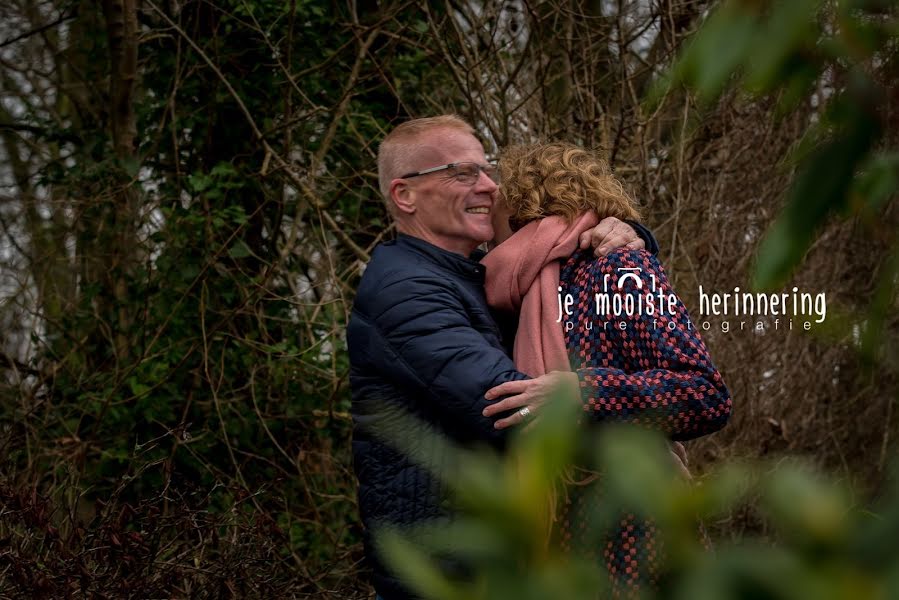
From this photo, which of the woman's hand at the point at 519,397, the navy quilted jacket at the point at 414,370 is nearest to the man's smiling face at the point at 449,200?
the navy quilted jacket at the point at 414,370

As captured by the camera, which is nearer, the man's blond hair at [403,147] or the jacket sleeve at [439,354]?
the jacket sleeve at [439,354]

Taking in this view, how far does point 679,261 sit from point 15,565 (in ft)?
11.9

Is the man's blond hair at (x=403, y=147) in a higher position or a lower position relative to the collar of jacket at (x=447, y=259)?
higher

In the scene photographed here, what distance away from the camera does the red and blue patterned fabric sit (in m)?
2.40

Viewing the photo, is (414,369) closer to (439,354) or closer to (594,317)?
(439,354)

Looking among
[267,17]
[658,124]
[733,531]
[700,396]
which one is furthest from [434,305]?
[733,531]

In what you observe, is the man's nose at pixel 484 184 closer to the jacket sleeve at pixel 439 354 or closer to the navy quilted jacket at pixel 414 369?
the navy quilted jacket at pixel 414 369

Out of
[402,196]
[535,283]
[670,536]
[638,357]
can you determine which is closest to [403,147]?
[402,196]

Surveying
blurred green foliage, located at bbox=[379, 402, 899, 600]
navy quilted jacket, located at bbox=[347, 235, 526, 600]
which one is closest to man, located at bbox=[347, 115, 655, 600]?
navy quilted jacket, located at bbox=[347, 235, 526, 600]

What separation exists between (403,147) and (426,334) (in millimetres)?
741

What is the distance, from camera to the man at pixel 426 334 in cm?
250

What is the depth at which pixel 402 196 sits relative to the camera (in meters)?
3.03

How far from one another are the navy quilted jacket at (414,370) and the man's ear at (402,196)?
0.64ft

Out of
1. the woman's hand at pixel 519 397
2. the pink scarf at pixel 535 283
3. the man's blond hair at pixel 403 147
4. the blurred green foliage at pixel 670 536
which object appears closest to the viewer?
the blurred green foliage at pixel 670 536
